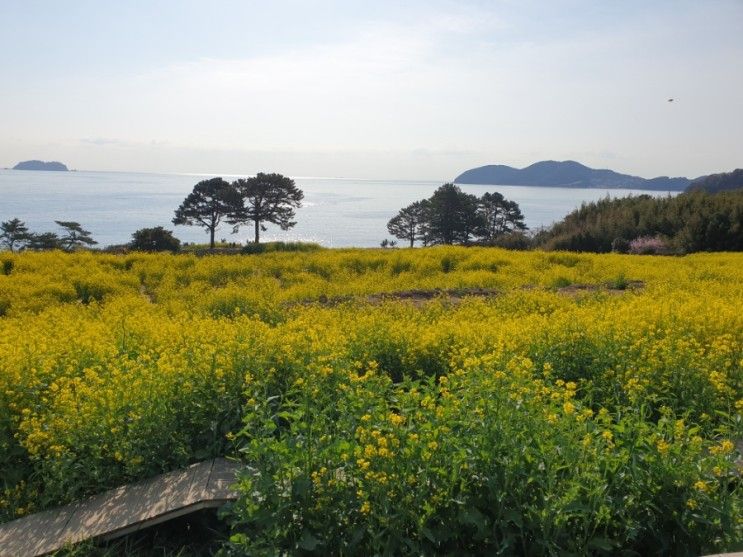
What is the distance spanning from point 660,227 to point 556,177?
136 meters

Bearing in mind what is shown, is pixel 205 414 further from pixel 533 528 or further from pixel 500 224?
pixel 500 224

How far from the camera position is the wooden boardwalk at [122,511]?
3.92 meters

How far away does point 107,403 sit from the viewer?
4.70 m

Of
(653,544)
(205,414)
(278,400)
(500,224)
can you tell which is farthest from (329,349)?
(500,224)

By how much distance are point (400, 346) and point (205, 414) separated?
7.24ft

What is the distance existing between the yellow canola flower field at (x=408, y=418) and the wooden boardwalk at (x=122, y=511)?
6.4 inches

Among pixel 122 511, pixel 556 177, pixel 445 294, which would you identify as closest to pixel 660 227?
pixel 445 294

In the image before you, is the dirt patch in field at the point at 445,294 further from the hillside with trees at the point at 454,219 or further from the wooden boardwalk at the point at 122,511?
the hillside with trees at the point at 454,219

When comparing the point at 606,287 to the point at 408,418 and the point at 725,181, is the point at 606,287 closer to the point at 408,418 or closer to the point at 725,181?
the point at 408,418

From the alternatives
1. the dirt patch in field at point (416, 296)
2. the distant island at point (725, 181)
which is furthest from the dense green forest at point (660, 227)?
the distant island at point (725, 181)

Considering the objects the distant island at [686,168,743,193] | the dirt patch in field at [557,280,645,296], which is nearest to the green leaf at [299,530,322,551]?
the dirt patch in field at [557,280,645,296]

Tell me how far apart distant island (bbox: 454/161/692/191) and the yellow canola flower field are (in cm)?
12670

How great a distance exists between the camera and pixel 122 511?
13.3ft

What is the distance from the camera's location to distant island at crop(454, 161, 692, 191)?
13088 cm
